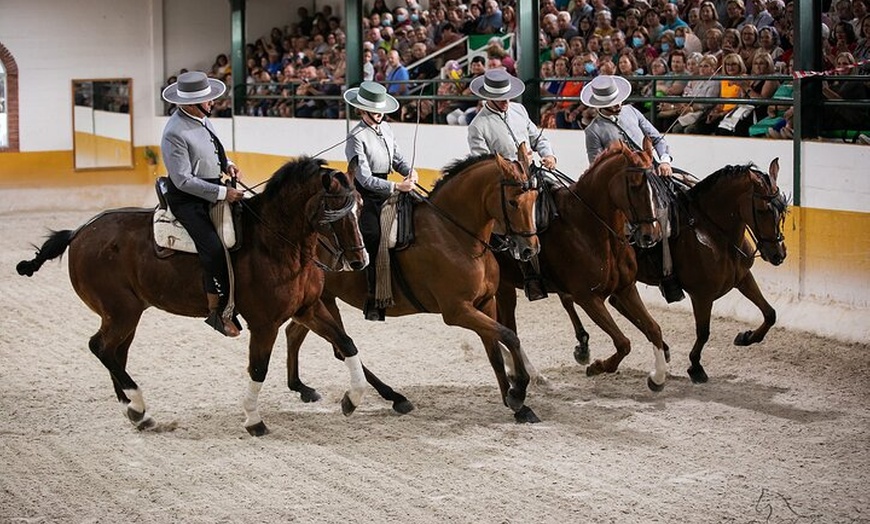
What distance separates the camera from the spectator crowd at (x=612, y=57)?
1105cm

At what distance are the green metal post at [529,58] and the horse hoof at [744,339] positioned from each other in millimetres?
4677

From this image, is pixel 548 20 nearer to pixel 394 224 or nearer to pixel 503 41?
pixel 503 41

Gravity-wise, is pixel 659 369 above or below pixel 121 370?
below

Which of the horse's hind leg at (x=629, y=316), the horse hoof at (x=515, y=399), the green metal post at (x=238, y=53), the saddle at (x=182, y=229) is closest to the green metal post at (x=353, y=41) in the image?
the green metal post at (x=238, y=53)

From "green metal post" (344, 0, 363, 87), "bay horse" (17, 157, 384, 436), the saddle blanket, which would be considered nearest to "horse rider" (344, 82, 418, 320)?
"bay horse" (17, 157, 384, 436)

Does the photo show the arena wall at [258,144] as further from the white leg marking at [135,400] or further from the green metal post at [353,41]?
the white leg marking at [135,400]

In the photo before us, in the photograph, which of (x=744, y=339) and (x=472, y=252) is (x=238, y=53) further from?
(x=472, y=252)

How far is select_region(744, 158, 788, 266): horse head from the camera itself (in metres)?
8.60

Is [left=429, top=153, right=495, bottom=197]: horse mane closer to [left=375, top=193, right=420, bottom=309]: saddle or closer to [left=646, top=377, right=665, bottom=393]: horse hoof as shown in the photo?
[left=375, top=193, right=420, bottom=309]: saddle

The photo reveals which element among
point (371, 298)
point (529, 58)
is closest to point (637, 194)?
point (371, 298)

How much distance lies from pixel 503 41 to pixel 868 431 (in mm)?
9904

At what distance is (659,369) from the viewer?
8359 millimetres

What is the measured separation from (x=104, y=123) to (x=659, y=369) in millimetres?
16412

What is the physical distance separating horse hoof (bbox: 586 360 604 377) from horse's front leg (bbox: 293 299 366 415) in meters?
2.00
